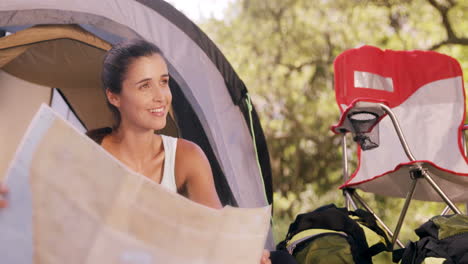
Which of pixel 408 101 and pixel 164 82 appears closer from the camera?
pixel 164 82

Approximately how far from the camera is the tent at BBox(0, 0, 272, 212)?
145 cm

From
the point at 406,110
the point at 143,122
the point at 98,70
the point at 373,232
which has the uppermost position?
the point at 98,70

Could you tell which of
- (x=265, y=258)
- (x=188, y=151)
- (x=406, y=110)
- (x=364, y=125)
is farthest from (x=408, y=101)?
(x=188, y=151)

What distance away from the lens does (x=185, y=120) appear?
5.11 ft

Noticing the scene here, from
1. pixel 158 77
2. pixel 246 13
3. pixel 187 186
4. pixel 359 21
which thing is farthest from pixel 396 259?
pixel 246 13

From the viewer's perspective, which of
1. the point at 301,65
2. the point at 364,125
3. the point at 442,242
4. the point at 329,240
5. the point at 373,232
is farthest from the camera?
the point at 301,65

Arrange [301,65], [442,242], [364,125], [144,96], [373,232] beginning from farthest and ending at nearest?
[301,65] → [364,125] → [373,232] → [442,242] → [144,96]

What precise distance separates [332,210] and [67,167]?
1095 mm

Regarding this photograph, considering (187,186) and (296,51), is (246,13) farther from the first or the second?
(187,186)

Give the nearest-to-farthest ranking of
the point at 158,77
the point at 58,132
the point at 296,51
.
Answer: the point at 58,132 → the point at 158,77 → the point at 296,51

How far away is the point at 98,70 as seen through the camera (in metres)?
1.46

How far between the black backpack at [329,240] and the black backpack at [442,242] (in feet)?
0.47

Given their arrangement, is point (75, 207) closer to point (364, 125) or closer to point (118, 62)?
point (118, 62)

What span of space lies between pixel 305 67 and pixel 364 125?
3.40 m
